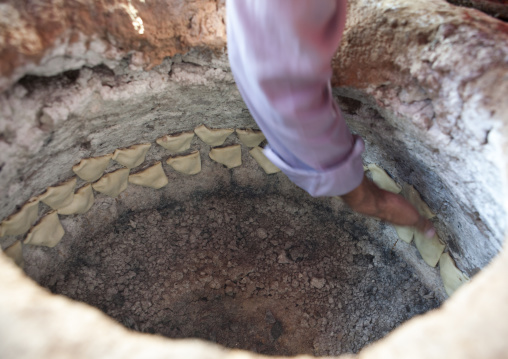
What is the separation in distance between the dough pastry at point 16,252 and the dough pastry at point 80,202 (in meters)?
0.17

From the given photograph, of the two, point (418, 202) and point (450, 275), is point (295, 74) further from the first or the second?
point (450, 275)

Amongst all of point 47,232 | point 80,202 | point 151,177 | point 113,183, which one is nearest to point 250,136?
point 151,177

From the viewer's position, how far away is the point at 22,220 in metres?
1.17

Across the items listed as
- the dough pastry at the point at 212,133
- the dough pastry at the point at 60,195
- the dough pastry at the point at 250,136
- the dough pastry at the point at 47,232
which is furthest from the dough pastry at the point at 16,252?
the dough pastry at the point at 250,136

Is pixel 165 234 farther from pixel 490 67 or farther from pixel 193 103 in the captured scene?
pixel 490 67

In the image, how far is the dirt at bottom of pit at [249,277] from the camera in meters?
1.46

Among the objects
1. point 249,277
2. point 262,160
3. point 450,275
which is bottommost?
point 249,277

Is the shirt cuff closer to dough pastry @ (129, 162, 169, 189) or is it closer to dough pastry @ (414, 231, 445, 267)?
dough pastry @ (414, 231, 445, 267)

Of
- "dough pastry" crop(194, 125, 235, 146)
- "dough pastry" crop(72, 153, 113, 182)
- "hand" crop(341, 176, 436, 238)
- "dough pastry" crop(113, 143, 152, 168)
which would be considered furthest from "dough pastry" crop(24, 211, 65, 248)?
"hand" crop(341, 176, 436, 238)

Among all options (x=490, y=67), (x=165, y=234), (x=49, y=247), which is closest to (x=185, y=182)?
(x=165, y=234)

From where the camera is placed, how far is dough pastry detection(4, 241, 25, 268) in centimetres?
118

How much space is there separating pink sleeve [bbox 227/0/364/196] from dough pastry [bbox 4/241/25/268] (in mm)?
850

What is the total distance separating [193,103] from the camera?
132 centimetres

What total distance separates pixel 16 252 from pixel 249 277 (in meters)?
0.81
